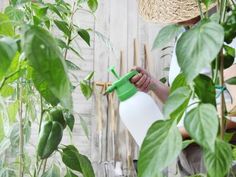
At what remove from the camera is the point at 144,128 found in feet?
3.01

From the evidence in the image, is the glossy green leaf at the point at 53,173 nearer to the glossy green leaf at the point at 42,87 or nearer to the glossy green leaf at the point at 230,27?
the glossy green leaf at the point at 42,87

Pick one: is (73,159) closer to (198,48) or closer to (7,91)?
(7,91)

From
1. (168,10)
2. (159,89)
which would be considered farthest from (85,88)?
(168,10)

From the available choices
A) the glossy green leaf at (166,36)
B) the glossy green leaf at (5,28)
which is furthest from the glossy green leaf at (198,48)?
the glossy green leaf at (5,28)

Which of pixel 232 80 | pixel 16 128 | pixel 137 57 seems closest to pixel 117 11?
pixel 137 57

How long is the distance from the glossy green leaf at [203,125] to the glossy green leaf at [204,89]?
33mm

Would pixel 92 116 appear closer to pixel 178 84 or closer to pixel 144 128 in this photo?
pixel 144 128

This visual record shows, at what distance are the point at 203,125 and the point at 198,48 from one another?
0.29ft

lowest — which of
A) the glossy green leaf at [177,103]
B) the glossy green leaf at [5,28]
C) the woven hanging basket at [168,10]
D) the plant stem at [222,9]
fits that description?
the glossy green leaf at [177,103]

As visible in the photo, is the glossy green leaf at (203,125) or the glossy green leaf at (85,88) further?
the glossy green leaf at (85,88)

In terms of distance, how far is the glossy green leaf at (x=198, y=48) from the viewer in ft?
1.31

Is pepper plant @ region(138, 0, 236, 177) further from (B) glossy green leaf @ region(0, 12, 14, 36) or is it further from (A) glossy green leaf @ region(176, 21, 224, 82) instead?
(B) glossy green leaf @ region(0, 12, 14, 36)

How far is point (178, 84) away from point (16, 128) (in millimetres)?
409

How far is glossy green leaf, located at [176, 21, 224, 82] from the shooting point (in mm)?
398
